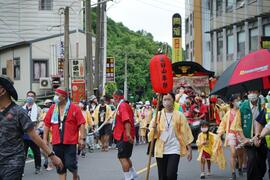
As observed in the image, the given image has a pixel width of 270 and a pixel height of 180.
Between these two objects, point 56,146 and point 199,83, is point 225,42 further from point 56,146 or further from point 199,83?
point 56,146

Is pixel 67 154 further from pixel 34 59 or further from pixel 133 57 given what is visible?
pixel 133 57

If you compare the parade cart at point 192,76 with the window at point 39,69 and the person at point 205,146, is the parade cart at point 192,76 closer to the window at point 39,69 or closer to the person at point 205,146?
the person at point 205,146

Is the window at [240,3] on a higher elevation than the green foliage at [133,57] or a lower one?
higher

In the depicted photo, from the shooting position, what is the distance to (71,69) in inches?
1250

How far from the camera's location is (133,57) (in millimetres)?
76812

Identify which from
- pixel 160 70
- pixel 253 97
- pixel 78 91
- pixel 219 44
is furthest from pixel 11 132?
pixel 219 44

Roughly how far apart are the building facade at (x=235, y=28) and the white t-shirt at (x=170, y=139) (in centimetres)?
2913

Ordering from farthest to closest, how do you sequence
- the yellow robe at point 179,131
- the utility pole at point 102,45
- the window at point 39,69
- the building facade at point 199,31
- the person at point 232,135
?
the building facade at point 199,31, the window at point 39,69, the utility pole at point 102,45, the person at point 232,135, the yellow robe at point 179,131

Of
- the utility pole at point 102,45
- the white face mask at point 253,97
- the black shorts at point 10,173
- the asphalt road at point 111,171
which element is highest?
the utility pole at point 102,45

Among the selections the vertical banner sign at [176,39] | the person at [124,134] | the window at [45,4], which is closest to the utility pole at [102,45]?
the window at [45,4]

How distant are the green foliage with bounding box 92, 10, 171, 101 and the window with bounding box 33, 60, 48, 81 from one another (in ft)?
101

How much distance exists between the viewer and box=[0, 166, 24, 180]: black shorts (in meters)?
7.02

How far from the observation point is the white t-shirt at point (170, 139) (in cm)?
1023

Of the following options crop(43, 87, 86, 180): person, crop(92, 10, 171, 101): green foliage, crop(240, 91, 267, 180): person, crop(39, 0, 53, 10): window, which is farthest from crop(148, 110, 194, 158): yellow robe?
crop(92, 10, 171, 101): green foliage
